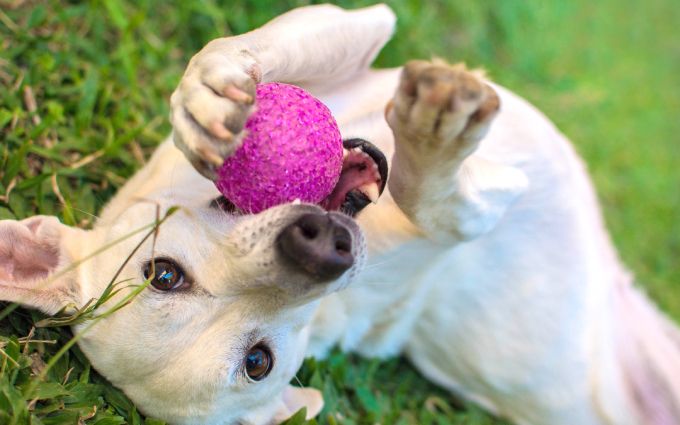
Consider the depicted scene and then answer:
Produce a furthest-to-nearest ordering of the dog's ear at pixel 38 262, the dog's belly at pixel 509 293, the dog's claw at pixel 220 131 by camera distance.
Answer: the dog's belly at pixel 509 293 < the dog's ear at pixel 38 262 < the dog's claw at pixel 220 131

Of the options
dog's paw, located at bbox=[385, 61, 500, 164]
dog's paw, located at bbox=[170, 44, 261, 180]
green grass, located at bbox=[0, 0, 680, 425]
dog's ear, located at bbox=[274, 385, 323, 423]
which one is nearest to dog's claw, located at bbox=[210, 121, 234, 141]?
dog's paw, located at bbox=[170, 44, 261, 180]

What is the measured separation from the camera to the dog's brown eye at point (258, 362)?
2332 millimetres

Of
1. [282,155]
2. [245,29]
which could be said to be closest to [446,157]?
[282,155]

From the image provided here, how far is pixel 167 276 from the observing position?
224cm

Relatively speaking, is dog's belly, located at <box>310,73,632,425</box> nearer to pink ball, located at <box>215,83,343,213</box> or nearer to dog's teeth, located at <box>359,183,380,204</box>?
dog's teeth, located at <box>359,183,380,204</box>

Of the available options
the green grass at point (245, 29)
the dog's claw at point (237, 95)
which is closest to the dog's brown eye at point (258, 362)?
the green grass at point (245, 29)

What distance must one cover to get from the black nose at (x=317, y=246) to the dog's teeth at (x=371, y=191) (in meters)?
0.30

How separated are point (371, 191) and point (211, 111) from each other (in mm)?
612

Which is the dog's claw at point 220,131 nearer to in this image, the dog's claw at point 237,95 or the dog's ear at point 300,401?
the dog's claw at point 237,95

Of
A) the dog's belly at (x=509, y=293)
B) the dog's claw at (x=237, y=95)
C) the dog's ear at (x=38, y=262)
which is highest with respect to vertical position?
the dog's claw at (x=237, y=95)

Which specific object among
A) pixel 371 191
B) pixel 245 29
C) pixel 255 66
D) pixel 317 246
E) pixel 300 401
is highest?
pixel 255 66

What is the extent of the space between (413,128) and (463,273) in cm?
125

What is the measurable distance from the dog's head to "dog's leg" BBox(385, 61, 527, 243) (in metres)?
0.25

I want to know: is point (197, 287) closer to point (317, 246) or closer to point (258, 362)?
point (258, 362)
